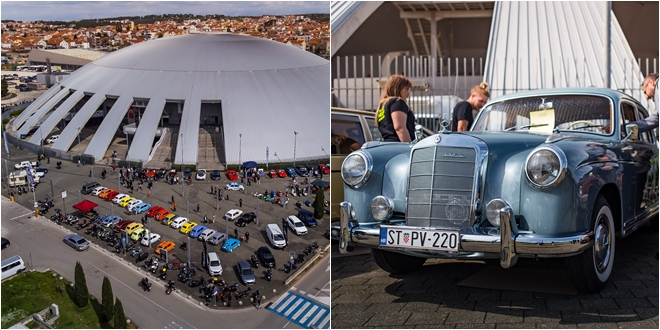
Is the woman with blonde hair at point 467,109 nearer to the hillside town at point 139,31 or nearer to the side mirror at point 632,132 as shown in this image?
the side mirror at point 632,132

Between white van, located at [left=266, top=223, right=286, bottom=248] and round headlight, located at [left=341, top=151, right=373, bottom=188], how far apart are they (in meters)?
8.74

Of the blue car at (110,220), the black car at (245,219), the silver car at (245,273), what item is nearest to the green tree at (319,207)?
the black car at (245,219)

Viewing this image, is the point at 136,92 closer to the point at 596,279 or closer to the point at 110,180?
the point at 110,180

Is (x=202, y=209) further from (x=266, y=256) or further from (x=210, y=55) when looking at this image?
(x=210, y=55)

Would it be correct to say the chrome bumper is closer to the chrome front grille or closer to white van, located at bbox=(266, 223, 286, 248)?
the chrome front grille

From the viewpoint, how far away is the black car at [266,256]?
434 inches

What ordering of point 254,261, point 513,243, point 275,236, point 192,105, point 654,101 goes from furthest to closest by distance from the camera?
point 192,105, point 275,236, point 254,261, point 654,101, point 513,243

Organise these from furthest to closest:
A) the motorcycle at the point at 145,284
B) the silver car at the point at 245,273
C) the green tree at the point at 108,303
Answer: the silver car at the point at 245,273 → the motorcycle at the point at 145,284 → the green tree at the point at 108,303

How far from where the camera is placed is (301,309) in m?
9.84

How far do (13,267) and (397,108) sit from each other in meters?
8.78

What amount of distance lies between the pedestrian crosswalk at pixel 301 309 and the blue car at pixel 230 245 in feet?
6.53

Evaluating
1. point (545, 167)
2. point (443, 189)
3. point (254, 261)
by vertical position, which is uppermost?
point (545, 167)

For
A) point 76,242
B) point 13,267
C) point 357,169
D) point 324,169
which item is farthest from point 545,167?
point 324,169

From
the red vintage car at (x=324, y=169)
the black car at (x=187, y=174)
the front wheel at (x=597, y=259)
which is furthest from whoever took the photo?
the red vintage car at (x=324, y=169)
